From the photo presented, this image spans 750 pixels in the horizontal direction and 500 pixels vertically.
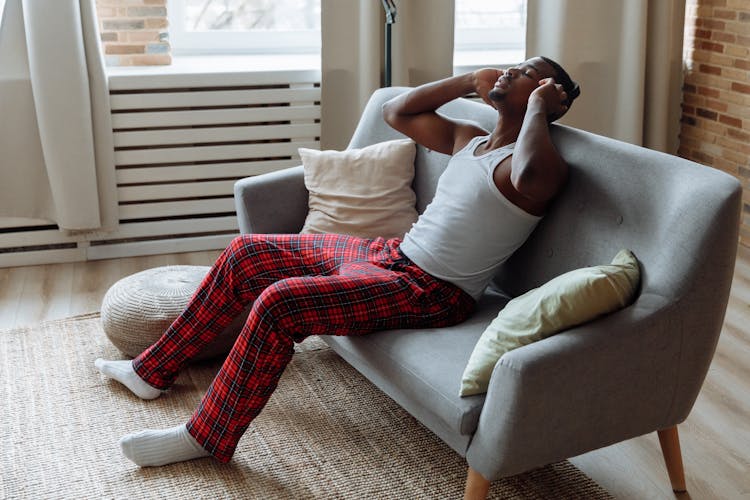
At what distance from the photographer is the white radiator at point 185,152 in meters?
3.72

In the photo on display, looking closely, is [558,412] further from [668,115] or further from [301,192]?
[668,115]

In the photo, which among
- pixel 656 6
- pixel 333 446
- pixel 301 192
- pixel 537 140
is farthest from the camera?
pixel 656 6

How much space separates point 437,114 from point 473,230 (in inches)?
21.0

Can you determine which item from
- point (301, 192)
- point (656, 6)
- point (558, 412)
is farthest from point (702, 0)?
point (558, 412)

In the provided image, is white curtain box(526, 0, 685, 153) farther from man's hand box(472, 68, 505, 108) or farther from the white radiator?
man's hand box(472, 68, 505, 108)

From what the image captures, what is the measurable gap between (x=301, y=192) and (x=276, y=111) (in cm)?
101

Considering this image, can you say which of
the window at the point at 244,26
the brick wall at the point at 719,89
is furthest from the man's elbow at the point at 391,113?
the brick wall at the point at 719,89

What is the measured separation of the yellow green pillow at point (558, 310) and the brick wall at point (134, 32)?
97.0 inches

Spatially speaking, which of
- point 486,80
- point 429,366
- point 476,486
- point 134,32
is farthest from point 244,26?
point 476,486

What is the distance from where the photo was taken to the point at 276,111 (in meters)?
3.82

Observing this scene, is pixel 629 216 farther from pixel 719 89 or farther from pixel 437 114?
pixel 719 89

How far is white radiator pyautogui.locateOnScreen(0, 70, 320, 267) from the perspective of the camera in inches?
146

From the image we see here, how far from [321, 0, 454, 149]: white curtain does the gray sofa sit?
1708 millimetres

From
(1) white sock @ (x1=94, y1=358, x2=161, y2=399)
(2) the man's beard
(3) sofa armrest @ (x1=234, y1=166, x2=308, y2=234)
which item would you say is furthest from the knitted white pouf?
(2) the man's beard
